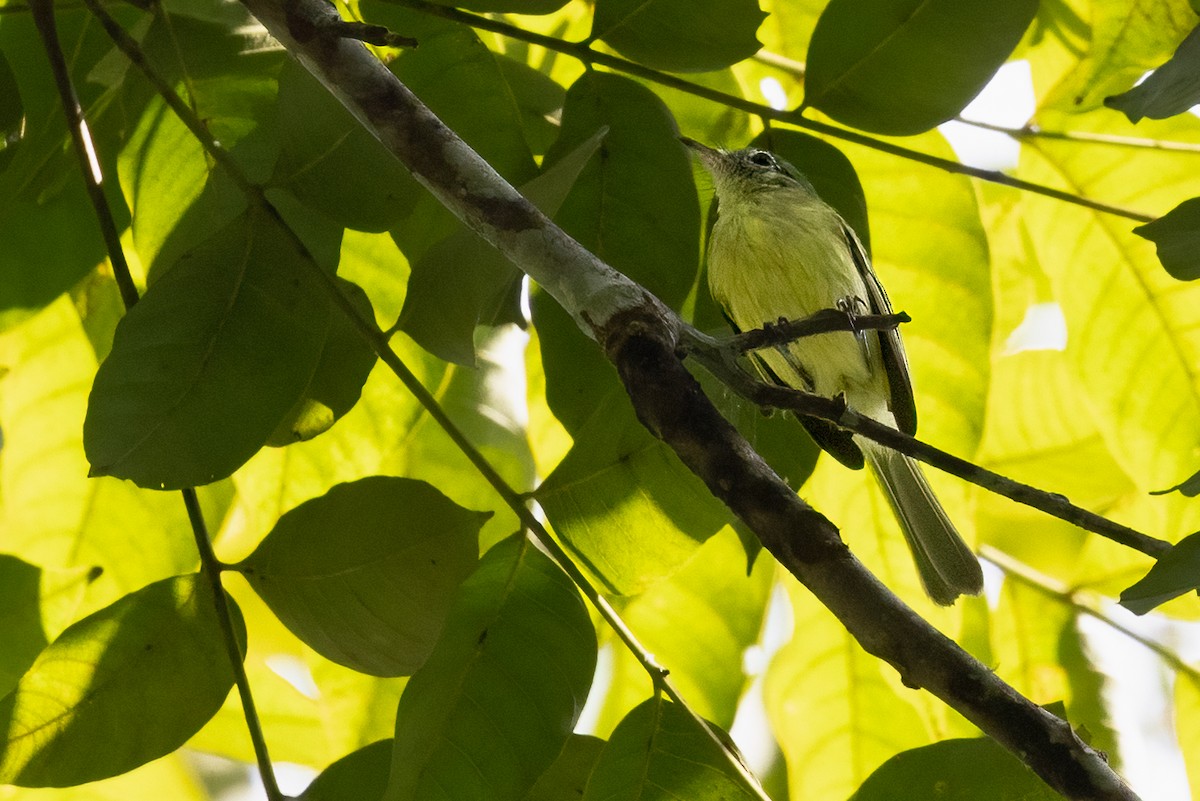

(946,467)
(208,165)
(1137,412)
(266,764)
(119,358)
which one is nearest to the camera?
(946,467)

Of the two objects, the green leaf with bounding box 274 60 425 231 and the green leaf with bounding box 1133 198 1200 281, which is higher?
the green leaf with bounding box 1133 198 1200 281

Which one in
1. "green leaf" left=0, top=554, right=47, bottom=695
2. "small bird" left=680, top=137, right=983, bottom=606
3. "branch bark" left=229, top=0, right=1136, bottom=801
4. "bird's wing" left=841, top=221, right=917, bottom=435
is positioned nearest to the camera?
"branch bark" left=229, top=0, right=1136, bottom=801

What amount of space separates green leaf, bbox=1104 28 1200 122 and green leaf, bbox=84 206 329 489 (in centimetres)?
108

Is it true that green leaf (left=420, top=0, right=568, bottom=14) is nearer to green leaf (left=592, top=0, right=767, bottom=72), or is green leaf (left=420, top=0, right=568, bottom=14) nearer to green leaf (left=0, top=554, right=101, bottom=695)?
green leaf (left=592, top=0, right=767, bottom=72)

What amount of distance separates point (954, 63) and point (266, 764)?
4.82ft

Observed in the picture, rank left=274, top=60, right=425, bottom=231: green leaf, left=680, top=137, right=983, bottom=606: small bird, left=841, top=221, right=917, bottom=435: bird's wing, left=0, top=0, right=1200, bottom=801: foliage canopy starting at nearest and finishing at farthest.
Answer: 1. left=0, top=0, right=1200, bottom=801: foliage canopy
2. left=274, top=60, right=425, bottom=231: green leaf
3. left=841, top=221, right=917, bottom=435: bird's wing
4. left=680, top=137, right=983, bottom=606: small bird

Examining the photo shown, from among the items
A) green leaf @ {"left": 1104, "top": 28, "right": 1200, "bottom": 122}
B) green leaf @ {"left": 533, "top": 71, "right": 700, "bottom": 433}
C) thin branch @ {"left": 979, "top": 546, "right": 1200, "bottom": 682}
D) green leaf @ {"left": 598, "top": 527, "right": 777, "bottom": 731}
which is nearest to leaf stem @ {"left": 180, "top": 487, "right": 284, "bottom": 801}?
green leaf @ {"left": 533, "top": 71, "right": 700, "bottom": 433}

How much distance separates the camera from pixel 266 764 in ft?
5.68

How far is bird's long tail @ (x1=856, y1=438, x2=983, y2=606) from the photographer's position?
2.22 metres

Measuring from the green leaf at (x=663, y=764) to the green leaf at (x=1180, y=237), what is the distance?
0.86 meters

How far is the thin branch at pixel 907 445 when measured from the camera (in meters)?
1.32

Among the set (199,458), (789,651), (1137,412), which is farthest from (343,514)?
(1137,412)

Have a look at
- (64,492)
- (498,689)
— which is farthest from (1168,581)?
(64,492)

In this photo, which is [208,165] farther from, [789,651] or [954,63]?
[789,651]
